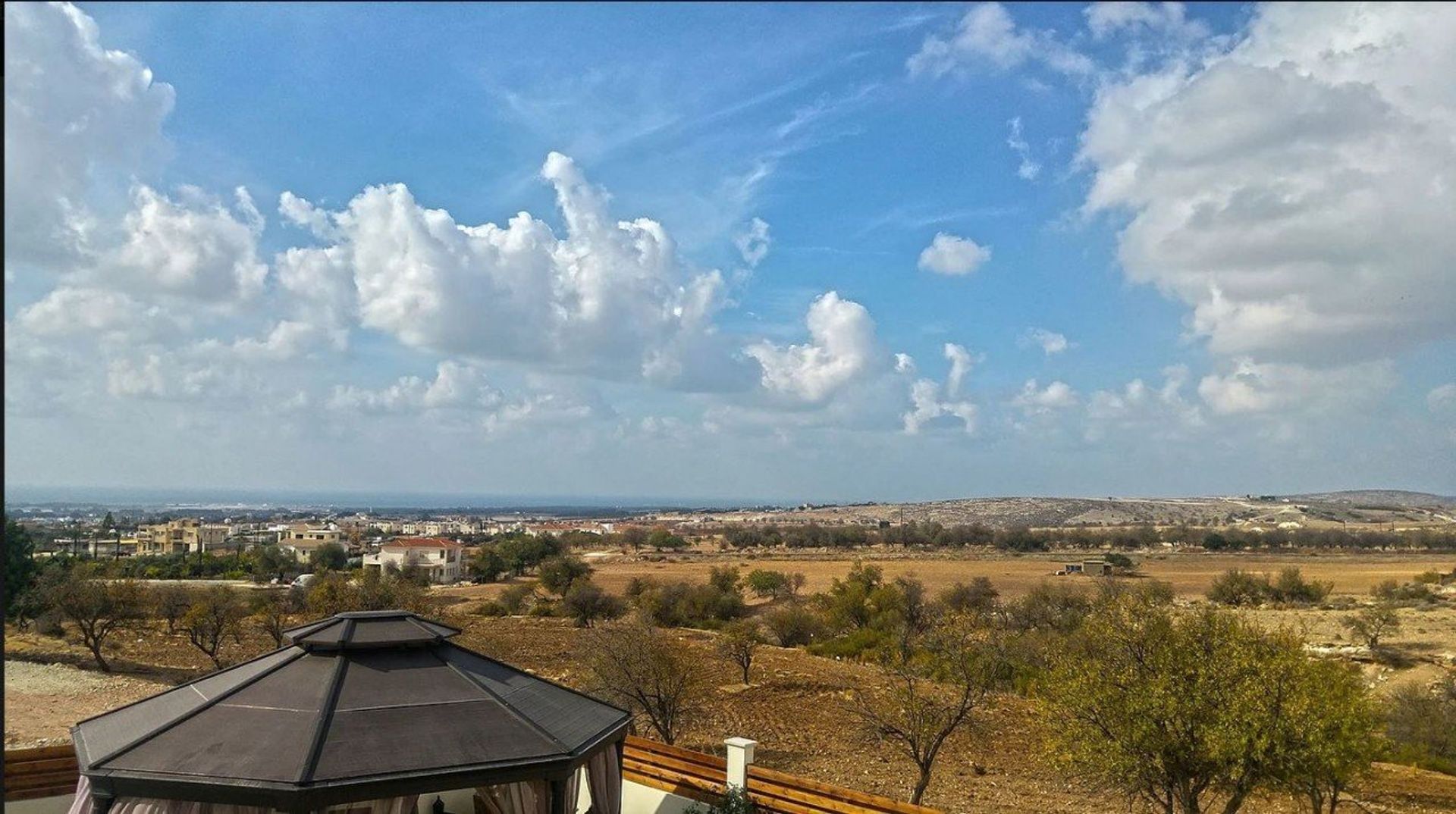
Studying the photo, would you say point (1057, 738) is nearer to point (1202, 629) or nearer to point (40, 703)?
point (1202, 629)

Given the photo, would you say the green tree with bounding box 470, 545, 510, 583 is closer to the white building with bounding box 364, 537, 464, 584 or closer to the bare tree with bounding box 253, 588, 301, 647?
the white building with bounding box 364, 537, 464, 584

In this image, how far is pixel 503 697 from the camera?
24.2 ft

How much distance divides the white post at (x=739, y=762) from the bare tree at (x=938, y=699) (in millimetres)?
4930

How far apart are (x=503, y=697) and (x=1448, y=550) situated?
9522 cm

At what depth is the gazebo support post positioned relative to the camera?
715cm

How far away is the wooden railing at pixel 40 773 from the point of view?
340 inches

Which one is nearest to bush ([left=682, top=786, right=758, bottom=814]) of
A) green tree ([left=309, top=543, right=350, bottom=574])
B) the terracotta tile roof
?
green tree ([left=309, top=543, right=350, bottom=574])

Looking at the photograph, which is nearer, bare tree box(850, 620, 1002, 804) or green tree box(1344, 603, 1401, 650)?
bare tree box(850, 620, 1002, 804)

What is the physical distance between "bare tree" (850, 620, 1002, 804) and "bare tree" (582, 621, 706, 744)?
3.70 m

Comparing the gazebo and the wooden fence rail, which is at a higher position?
the gazebo

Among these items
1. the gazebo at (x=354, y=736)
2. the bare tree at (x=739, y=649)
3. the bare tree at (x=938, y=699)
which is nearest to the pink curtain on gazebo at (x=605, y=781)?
the gazebo at (x=354, y=736)

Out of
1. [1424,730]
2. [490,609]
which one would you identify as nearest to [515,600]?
[490,609]

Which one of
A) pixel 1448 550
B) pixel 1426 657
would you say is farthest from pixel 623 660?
pixel 1448 550

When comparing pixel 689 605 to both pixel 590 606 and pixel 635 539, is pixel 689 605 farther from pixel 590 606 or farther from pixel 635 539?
pixel 635 539
